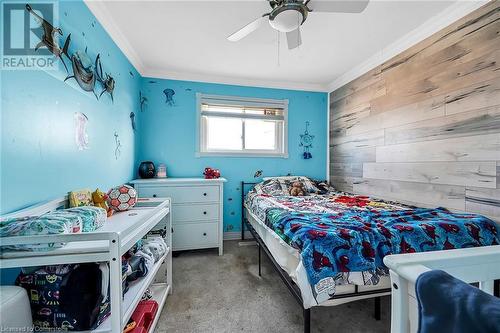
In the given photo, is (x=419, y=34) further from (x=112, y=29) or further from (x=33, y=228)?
(x=33, y=228)

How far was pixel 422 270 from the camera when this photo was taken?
561 mm

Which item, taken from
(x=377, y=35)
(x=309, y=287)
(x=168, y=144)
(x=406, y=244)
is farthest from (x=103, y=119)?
(x=377, y=35)

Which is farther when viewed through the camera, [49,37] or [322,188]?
[322,188]

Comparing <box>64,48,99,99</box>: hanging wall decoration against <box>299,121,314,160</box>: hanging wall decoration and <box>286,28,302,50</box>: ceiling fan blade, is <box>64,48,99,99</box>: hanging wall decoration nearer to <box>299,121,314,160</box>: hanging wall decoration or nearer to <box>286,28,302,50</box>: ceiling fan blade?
<box>286,28,302,50</box>: ceiling fan blade

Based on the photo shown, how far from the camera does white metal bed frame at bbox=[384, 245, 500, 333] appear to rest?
22.9 inches

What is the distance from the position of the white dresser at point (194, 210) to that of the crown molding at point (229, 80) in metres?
1.54

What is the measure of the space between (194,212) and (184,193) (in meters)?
0.27

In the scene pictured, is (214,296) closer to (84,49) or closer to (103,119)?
(103,119)

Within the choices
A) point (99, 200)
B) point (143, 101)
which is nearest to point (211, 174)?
point (143, 101)

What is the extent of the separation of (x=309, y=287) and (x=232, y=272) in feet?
4.30

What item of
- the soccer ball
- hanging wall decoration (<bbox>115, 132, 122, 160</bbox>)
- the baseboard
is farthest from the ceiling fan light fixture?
the baseboard

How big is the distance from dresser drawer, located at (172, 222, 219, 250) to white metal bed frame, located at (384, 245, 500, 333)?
7.38ft

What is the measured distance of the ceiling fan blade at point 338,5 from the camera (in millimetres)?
1394

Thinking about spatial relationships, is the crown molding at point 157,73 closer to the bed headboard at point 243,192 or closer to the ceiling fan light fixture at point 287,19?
the ceiling fan light fixture at point 287,19
